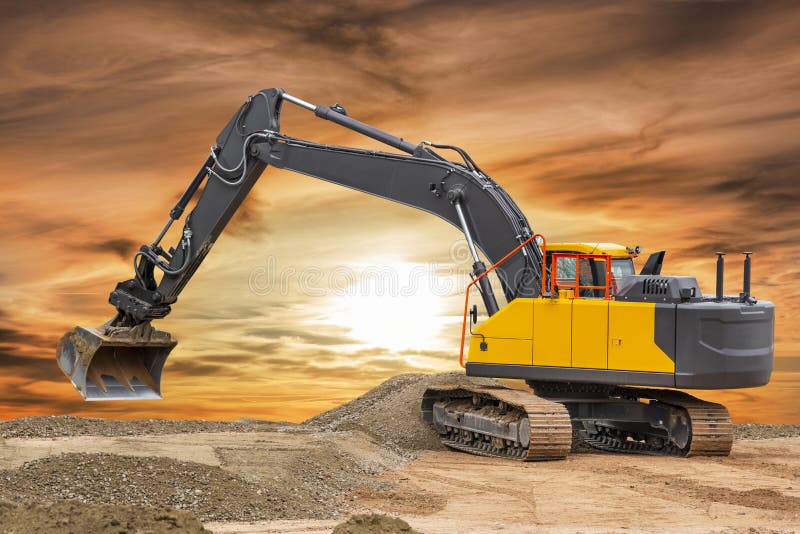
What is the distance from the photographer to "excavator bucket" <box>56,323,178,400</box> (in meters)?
14.3

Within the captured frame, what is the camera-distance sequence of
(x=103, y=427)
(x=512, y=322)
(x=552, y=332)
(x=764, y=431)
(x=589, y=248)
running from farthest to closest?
1. (x=764, y=431)
2. (x=103, y=427)
3. (x=589, y=248)
4. (x=512, y=322)
5. (x=552, y=332)

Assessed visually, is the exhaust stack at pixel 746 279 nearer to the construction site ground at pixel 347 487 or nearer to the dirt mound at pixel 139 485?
the construction site ground at pixel 347 487

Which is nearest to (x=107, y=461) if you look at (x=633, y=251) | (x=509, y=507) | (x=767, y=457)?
(x=509, y=507)

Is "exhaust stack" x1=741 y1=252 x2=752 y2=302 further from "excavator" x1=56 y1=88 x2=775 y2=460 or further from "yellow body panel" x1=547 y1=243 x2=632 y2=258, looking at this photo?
"yellow body panel" x1=547 y1=243 x2=632 y2=258

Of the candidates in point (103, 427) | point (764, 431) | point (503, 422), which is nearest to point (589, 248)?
point (503, 422)

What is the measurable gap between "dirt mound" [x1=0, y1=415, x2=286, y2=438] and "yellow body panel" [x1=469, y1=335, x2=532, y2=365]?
3.62 m

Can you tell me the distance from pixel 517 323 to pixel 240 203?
4.97m

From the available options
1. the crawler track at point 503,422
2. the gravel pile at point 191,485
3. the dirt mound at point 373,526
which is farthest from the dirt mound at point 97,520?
the crawler track at point 503,422

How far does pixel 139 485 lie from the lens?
8.72m

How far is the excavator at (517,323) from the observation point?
11.6 metres

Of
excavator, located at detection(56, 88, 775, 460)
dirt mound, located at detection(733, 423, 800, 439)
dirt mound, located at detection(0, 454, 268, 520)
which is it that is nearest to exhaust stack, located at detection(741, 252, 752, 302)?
excavator, located at detection(56, 88, 775, 460)

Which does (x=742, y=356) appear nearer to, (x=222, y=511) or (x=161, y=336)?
(x=222, y=511)

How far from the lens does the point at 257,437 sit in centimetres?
1207

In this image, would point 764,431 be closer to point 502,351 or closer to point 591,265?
point 591,265
